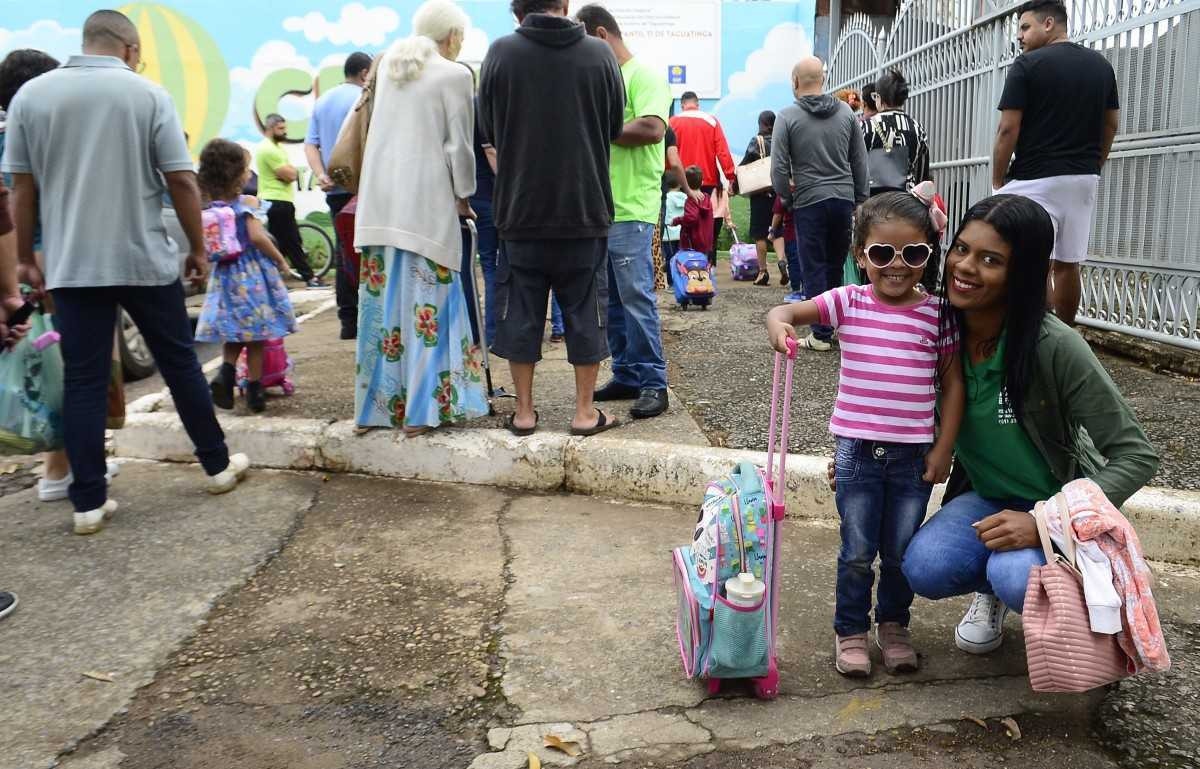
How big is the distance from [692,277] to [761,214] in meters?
2.46

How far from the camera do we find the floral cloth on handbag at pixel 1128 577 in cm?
216

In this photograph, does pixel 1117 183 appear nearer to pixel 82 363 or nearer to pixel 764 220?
pixel 764 220

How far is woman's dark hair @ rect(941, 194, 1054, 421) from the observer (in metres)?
2.44

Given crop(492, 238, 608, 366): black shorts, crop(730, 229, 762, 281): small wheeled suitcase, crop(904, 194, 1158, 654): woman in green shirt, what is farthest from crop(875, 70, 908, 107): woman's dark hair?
crop(730, 229, 762, 281): small wheeled suitcase

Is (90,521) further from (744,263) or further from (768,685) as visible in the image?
(744,263)

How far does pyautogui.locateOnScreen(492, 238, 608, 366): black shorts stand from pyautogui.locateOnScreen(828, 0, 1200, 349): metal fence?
3661 millimetres

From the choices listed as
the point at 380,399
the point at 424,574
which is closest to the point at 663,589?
the point at 424,574

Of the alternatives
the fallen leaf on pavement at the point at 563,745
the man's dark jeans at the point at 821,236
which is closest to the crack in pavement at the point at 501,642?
the fallen leaf on pavement at the point at 563,745

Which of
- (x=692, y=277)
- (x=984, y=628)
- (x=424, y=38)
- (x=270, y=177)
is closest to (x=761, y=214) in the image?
(x=692, y=277)

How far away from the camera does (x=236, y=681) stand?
2705 millimetres

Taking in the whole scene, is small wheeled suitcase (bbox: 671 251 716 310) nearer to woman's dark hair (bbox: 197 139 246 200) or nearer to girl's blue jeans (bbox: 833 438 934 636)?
woman's dark hair (bbox: 197 139 246 200)

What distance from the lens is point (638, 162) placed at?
190 inches

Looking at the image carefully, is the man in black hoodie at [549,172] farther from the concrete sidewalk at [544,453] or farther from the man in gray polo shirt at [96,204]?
the man in gray polo shirt at [96,204]

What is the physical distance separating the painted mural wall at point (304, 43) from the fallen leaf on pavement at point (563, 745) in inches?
509
